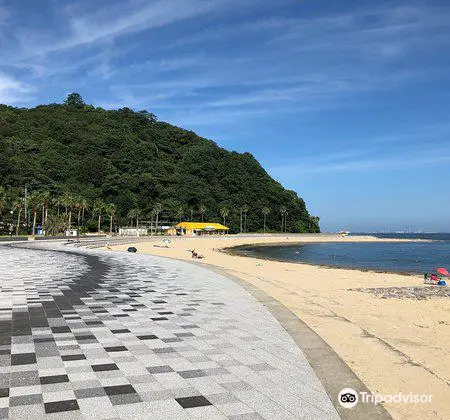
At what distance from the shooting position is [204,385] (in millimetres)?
4988

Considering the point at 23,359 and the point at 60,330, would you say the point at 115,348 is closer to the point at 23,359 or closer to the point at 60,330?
the point at 23,359

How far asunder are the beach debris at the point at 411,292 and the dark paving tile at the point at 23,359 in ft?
46.2

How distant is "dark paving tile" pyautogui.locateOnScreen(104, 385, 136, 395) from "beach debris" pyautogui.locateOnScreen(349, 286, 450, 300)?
45.6 ft

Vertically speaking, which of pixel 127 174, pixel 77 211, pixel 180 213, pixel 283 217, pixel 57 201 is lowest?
pixel 77 211

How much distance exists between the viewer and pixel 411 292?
59.3ft

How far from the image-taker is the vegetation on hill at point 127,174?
281ft

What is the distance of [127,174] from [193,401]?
342ft

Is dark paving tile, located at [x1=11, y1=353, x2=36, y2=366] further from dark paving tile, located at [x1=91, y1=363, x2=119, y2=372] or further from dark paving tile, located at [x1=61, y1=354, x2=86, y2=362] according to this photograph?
dark paving tile, located at [x1=91, y1=363, x2=119, y2=372]

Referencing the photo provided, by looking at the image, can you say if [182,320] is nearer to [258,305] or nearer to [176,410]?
[258,305]

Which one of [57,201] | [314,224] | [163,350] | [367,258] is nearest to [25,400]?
[163,350]

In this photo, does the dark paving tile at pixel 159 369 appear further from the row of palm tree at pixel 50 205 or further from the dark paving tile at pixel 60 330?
the row of palm tree at pixel 50 205

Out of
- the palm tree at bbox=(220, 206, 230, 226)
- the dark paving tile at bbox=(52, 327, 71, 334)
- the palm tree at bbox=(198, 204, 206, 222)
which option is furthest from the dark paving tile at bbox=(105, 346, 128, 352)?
the palm tree at bbox=(198, 204, 206, 222)

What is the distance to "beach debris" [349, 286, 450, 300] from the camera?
16750 mm

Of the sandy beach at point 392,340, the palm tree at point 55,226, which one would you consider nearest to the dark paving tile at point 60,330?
the sandy beach at point 392,340
